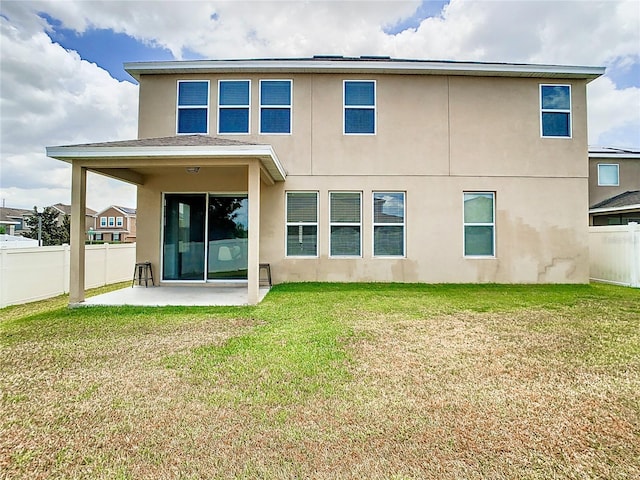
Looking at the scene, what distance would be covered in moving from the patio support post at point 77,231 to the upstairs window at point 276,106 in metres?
4.72

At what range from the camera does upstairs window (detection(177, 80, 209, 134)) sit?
9992mm

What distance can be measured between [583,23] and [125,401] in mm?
15356

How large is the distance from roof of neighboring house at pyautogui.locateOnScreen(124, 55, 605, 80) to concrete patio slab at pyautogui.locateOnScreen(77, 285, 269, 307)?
20.1ft

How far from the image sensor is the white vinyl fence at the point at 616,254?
991cm

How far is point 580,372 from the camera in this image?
3736 mm

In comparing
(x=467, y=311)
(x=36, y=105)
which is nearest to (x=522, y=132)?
(x=467, y=311)

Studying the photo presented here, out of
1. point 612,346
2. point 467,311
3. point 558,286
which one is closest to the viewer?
point 612,346

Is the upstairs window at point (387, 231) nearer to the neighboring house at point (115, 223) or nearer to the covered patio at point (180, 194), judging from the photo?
the covered patio at point (180, 194)

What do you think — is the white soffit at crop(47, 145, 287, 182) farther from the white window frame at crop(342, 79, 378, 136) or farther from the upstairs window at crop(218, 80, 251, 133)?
the white window frame at crop(342, 79, 378, 136)

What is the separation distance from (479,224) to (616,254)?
4532mm

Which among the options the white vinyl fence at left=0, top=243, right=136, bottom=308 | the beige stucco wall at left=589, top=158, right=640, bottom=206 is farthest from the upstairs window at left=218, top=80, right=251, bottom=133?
the beige stucco wall at left=589, top=158, right=640, bottom=206

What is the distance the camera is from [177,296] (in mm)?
8023

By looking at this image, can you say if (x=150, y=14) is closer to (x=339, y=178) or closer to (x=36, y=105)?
(x=36, y=105)

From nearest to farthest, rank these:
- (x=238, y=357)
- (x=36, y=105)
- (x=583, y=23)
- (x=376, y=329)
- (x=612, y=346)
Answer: (x=238, y=357), (x=612, y=346), (x=376, y=329), (x=583, y=23), (x=36, y=105)
